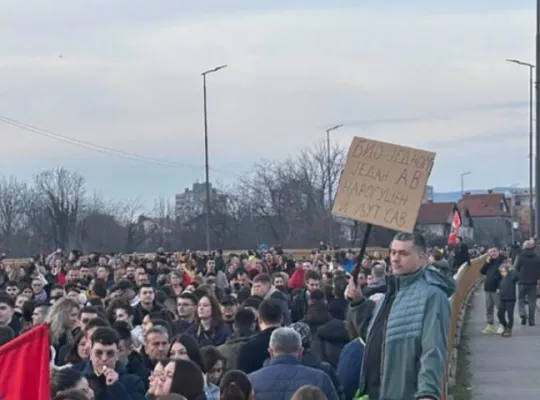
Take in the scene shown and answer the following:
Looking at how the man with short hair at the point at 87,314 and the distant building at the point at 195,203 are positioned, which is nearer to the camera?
the man with short hair at the point at 87,314

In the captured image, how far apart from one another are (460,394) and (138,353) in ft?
26.2

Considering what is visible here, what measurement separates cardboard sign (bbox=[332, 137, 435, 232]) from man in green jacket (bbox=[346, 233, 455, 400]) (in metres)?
1.27

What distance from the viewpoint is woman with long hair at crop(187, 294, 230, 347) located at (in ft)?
39.2

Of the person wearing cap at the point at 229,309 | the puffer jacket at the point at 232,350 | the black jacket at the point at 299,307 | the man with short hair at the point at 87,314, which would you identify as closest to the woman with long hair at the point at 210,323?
the person wearing cap at the point at 229,309

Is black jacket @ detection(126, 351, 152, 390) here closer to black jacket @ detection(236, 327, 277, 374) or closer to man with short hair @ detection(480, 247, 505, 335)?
black jacket @ detection(236, 327, 277, 374)

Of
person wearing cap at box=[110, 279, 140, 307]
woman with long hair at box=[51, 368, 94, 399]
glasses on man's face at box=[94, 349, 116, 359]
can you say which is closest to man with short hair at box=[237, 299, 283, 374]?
glasses on man's face at box=[94, 349, 116, 359]

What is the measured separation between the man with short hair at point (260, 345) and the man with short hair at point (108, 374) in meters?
1.19

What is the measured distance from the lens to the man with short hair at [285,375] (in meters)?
8.00

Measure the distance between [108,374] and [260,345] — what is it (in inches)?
69.2

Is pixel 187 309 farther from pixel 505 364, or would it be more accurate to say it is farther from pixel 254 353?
pixel 505 364

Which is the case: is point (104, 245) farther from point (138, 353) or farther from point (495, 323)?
point (138, 353)

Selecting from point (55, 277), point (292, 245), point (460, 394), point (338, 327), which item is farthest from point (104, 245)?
point (338, 327)

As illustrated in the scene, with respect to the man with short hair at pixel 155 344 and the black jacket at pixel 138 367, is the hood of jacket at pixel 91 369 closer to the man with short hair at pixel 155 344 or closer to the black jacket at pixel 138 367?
the black jacket at pixel 138 367

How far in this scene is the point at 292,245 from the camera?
78500 mm
